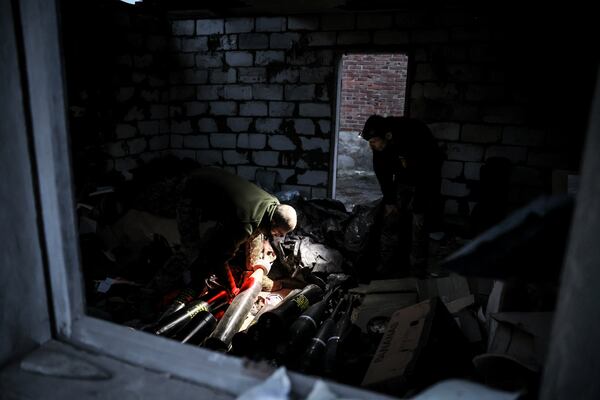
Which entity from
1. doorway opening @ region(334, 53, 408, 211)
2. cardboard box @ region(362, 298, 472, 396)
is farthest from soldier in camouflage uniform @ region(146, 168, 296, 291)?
doorway opening @ region(334, 53, 408, 211)

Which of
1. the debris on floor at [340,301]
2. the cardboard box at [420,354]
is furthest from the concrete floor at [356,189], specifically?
the cardboard box at [420,354]

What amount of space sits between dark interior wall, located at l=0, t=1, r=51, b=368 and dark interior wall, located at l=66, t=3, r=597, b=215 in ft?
14.7

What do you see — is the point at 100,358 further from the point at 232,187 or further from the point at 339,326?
the point at 232,187

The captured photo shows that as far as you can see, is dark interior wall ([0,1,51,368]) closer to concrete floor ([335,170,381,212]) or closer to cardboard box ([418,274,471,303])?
cardboard box ([418,274,471,303])

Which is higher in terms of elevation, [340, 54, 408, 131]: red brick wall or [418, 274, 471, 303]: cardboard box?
[340, 54, 408, 131]: red brick wall

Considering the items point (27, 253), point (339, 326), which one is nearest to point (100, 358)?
point (27, 253)

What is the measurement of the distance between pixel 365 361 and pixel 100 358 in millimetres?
1778

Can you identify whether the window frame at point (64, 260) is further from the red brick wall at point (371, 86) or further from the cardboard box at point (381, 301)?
the red brick wall at point (371, 86)

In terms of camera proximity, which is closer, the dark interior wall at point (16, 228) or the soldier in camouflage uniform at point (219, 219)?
the dark interior wall at point (16, 228)

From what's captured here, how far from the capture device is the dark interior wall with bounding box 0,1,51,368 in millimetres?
746

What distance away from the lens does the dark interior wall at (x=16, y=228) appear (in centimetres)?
75

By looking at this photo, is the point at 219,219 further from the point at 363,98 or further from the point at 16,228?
the point at 363,98

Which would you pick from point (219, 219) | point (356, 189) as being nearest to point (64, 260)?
point (219, 219)

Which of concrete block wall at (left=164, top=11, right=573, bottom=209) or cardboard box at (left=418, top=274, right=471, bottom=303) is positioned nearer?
cardboard box at (left=418, top=274, right=471, bottom=303)
